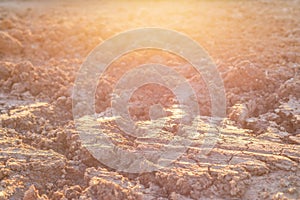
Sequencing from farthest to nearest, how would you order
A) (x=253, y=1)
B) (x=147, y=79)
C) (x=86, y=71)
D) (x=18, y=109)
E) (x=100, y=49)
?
(x=253, y=1) → (x=100, y=49) → (x=86, y=71) → (x=147, y=79) → (x=18, y=109)

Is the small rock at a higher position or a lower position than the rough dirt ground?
higher

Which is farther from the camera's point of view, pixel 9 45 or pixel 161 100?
pixel 9 45

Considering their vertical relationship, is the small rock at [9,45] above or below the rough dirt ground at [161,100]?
above

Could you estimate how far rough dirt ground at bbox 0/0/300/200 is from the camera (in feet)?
11.2

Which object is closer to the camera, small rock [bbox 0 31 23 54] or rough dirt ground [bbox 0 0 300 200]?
rough dirt ground [bbox 0 0 300 200]

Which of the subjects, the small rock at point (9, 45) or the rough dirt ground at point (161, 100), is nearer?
the rough dirt ground at point (161, 100)

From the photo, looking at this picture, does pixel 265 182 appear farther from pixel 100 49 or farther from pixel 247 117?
pixel 100 49

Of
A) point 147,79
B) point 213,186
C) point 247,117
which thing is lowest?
point 213,186

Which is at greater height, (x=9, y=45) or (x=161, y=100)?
(x=9, y=45)

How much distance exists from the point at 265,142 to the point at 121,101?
1752 millimetres

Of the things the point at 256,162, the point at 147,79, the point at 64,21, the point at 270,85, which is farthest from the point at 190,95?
the point at 64,21

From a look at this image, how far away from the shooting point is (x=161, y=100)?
4934 millimetres

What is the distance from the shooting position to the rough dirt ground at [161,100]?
3400 millimetres

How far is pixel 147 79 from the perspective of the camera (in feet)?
17.6
